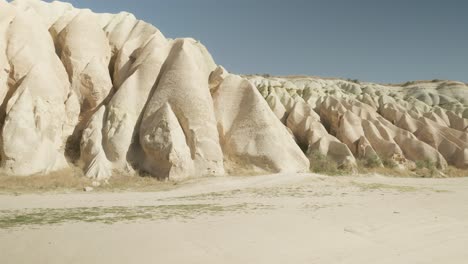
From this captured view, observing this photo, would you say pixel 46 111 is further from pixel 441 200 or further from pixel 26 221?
pixel 441 200

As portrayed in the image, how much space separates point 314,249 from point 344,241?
68 cm

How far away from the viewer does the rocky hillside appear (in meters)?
15.3

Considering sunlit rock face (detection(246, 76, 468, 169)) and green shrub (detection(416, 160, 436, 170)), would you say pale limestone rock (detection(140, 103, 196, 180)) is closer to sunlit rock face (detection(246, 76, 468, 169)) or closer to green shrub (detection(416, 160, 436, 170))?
sunlit rock face (detection(246, 76, 468, 169))

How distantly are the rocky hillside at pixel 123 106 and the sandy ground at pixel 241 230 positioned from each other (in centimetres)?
454

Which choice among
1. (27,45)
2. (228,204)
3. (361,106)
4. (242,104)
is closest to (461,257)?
(228,204)

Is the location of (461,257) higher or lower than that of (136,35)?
lower

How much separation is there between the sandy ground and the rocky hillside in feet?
14.9

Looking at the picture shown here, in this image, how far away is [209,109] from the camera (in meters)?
17.4

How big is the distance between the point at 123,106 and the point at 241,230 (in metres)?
Result: 12.2

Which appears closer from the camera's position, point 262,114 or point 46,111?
point 46,111

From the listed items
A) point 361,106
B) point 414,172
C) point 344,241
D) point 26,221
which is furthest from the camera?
point 361,106

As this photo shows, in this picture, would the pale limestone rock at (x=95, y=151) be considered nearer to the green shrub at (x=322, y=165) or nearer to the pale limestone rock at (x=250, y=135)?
the pale limestone rock at (x=250, y=135)

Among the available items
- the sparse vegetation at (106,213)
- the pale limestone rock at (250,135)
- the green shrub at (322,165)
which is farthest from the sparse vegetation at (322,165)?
the sparse vegetation at (106,213)

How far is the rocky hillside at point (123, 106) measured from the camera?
1529 centimetres
